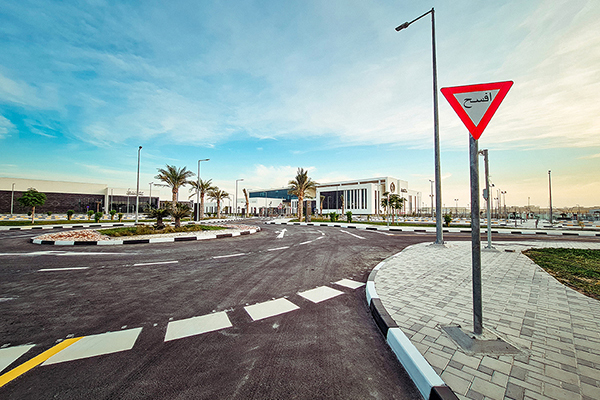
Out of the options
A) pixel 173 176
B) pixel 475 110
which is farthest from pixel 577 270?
pixel 173 176

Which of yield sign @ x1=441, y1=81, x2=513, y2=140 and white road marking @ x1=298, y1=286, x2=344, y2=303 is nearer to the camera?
yield sign @ x1=441, y1=81, x2=513, y2=140

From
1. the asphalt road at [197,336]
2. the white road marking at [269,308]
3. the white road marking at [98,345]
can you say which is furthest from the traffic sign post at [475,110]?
the white road marking at [98,345]

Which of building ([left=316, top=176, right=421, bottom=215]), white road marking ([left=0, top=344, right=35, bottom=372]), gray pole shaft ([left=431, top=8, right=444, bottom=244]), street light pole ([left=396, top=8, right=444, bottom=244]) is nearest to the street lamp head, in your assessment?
street light pole ([left=396, top=8, right=444, bottom=244])

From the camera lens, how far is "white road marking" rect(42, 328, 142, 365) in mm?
2438

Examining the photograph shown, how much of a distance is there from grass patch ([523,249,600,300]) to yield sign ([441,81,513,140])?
3.64m

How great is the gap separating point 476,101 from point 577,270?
5.83 meters

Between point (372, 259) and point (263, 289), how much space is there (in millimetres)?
4292

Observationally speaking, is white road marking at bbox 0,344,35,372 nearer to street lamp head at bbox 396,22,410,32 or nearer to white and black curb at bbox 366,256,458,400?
white and black curb at bbox 366,256,458,400

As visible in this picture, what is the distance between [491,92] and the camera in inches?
112

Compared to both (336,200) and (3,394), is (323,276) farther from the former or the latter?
(336,200)

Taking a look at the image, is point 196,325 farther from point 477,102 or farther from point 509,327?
point 477,102

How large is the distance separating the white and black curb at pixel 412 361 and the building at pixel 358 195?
68993 mm

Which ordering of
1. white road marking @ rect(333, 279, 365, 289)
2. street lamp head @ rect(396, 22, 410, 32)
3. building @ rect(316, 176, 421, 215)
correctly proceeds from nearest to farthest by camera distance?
white road marking @ rect(333, 279, 365, 289), street lamp head @ rect(396, 22, 410, 32), building @ rect(316, 176, 421, 215)

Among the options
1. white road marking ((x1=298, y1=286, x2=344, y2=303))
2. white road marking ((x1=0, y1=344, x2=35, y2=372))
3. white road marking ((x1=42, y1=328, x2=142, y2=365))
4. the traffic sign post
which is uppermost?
the traffic sign post
